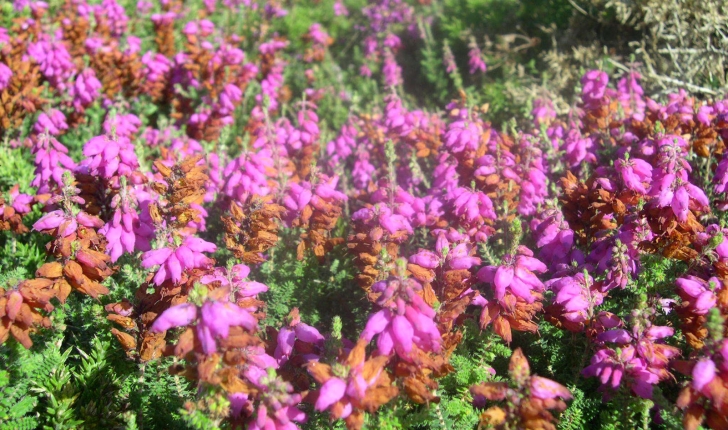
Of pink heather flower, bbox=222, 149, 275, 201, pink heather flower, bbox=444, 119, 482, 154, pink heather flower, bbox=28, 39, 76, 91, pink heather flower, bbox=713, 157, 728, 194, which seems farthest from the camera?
pink heather flower, bbox=28, 39, 76, 91

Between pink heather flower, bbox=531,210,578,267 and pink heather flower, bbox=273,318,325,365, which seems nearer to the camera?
pink heather flower, bbox=273,318,325,365

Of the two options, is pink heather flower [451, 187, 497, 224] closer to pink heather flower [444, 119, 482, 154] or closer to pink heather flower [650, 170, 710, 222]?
pink heather flower [444, 119, 482, 154]

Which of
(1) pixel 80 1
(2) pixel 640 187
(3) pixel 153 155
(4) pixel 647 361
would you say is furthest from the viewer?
(1) pixel 80 1

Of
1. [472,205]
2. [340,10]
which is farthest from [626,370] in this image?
[340,10]

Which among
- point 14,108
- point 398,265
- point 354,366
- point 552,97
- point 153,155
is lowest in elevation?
point 153,155

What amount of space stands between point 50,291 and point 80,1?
4.99 meters

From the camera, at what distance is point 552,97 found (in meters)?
4.84

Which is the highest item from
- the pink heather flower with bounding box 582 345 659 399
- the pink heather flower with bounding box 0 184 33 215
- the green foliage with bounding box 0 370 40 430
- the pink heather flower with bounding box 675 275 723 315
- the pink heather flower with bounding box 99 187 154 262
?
the pink heather flower with bounding box 675 275 723 315

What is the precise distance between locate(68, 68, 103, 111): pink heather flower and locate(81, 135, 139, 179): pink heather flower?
1.87 metres

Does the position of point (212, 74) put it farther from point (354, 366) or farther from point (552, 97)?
point (354, 366)

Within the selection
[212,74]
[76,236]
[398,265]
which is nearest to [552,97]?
[212,74]

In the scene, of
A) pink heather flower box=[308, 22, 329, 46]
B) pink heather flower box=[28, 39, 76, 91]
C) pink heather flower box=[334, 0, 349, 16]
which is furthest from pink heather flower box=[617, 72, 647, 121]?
pink heather flower box=[334, 0, 349, 16]

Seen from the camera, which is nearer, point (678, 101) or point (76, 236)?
point (76, 236)

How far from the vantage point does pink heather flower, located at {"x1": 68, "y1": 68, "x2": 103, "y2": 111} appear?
4312 millimetres
